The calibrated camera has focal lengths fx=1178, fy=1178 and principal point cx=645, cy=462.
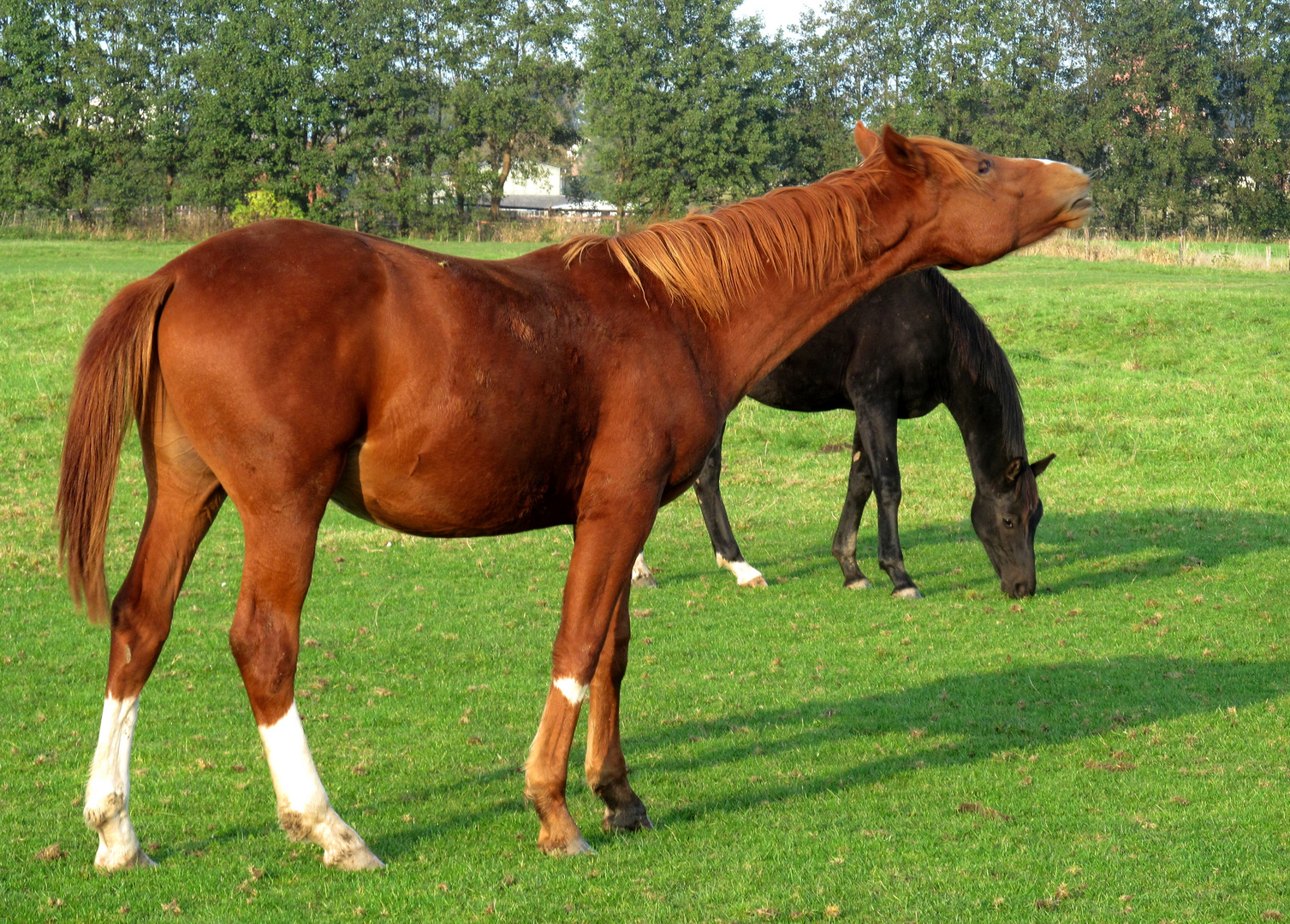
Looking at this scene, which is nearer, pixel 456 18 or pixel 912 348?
pixel 912 348

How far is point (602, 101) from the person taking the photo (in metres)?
54.4

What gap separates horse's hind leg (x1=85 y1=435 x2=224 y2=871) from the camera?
4043mm

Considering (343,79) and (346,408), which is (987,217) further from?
(343,79)

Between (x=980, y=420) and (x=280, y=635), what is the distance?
680cm

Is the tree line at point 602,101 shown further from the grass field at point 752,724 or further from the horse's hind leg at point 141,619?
the horse's hind leg at point 141,619

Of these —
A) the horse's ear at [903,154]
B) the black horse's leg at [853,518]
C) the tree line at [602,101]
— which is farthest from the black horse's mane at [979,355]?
the tree line at [602,101]

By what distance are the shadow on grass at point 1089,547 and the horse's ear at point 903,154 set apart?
18.2 ft

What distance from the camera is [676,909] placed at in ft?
12.5

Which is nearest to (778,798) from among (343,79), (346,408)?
(346,408)

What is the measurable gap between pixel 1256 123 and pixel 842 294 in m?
59.8

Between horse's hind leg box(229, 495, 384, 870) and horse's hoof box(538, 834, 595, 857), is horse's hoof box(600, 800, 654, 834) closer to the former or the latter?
horse's hoof box(538, 834, 595, 857)

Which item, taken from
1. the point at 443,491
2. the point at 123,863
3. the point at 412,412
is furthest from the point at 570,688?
the point at 123,863

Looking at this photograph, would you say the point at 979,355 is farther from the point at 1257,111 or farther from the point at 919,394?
the point at 1257,111

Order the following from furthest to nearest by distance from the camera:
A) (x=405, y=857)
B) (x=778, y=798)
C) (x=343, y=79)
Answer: (x=343, y=79), (x=778, y=798), (x=405, y=857)
